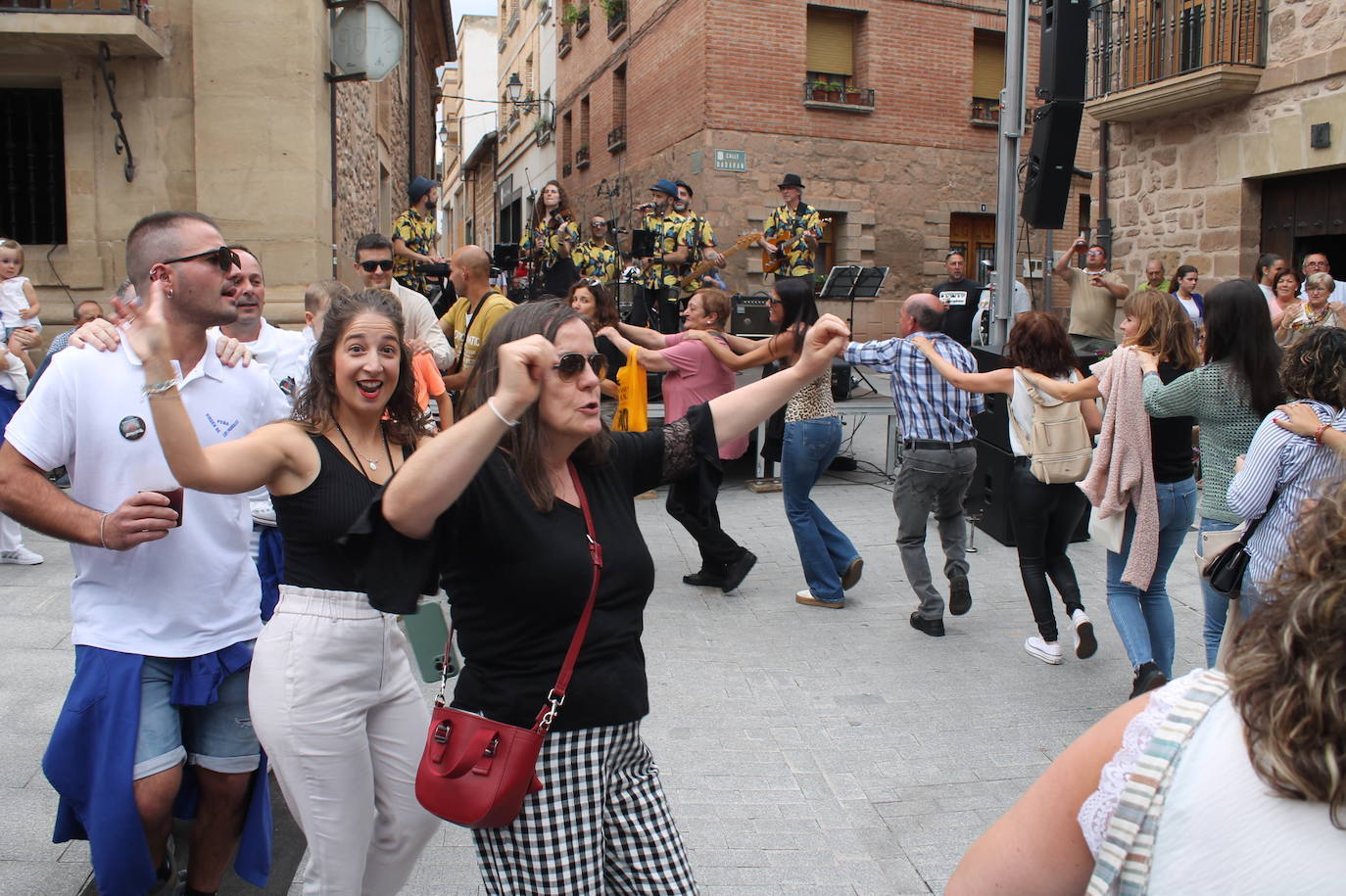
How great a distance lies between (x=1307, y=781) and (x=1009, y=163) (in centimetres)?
904

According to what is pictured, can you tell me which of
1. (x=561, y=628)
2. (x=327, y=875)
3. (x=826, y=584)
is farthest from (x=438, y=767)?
(x=826, y=584)

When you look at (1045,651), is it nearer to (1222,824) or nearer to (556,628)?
(556,628)

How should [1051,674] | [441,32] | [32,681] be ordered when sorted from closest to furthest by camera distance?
[32,681], [1051,674], [441,32]

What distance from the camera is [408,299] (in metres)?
6.34

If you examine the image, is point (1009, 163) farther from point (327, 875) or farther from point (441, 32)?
point (441, 32)

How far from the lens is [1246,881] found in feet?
3.96

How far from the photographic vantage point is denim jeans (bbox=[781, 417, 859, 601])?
640 cm

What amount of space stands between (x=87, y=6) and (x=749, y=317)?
7.06 meters

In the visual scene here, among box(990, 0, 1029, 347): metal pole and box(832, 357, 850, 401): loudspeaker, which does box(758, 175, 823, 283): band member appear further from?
box(990, 0, 1029, 347): metal pole

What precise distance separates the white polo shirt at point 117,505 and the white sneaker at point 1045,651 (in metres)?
4.12

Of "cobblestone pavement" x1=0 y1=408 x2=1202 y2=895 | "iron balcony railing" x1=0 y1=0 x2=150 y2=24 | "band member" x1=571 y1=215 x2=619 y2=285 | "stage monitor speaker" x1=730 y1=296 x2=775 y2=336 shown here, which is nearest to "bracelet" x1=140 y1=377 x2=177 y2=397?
"cobblestone pavement" x1=0 y1=408 x2=1202 y2=895

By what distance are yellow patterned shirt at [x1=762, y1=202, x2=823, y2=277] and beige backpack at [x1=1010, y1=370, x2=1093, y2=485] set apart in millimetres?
8071

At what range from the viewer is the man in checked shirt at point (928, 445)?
5.96 meters

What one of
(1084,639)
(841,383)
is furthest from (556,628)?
(841,383)
